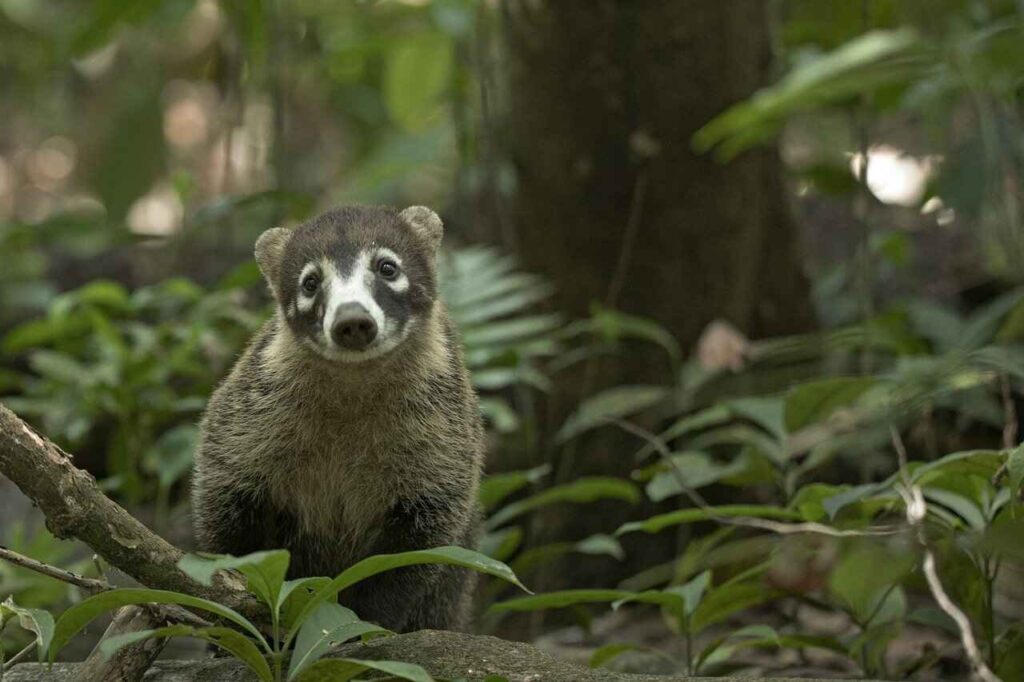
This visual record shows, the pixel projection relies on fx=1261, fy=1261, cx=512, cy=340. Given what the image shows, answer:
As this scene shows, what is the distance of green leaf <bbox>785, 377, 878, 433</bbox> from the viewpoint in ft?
16.8

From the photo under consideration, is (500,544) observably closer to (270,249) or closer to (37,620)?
(270,249)

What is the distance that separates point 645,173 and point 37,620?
4.80m

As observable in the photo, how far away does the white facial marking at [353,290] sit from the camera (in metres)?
4.41

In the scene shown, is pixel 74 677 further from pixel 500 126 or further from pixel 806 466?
pixel 500 126

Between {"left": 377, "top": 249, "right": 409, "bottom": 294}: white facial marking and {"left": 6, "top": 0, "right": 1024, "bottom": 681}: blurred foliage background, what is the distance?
3.71 feet

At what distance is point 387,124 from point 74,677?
8813mm

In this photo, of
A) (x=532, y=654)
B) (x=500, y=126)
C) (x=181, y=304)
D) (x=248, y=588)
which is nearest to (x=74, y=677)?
(x=248, y=588)

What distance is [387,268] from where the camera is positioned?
4.81m

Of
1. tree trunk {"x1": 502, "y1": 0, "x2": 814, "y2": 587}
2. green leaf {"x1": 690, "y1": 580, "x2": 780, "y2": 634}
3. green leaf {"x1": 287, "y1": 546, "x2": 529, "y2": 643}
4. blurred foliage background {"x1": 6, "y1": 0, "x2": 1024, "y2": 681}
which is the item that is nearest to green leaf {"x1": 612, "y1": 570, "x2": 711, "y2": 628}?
blurred foliage background {"x1": 6, "y1": 0, "x2": 1024, "y2": 681}

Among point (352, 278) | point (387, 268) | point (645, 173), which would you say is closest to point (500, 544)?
point (387, 268)

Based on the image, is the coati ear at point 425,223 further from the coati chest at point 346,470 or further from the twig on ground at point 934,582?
the twig on ground at point 934,582

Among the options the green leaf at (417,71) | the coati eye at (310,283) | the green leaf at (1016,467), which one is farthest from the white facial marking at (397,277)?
the green leaf at (417,71)

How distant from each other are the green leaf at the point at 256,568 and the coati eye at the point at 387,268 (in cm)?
162

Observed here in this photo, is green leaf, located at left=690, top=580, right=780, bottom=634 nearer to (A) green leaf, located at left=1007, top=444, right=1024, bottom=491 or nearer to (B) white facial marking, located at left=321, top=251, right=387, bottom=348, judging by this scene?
(A) green leaf, located at left=1007, top=444, right=1024, bottom=491
